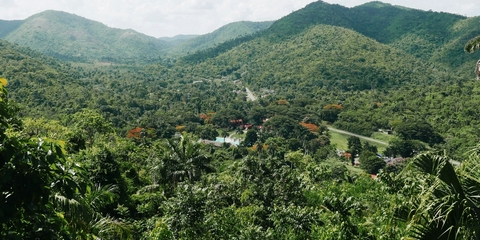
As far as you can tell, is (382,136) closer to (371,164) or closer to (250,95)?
(371,164)

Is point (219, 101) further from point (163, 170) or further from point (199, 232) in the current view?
point (199, 232)

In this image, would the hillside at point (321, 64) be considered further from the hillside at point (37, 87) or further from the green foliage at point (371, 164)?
the hillside at point (37, 87)

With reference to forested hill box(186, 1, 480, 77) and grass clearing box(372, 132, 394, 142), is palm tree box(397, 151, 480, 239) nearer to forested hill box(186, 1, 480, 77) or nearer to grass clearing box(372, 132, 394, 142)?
grass clearing box(372, 132, 394, 142)

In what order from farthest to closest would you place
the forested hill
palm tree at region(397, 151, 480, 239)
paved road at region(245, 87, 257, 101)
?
1. the forested hill
2. paved road at region(245, 87, 257, 101)
3. palm tree at region(397, 151, 480, 239)

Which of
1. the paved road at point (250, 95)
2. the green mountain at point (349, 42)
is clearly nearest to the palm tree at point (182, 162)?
the paved road at point (250, 95)

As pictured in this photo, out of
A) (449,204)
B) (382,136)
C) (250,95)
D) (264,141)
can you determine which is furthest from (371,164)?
(250,95)

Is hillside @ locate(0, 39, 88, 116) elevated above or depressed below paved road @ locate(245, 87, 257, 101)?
above

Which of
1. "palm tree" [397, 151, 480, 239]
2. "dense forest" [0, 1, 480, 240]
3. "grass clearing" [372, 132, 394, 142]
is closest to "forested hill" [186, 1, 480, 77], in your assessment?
"dense forest" [0, 1, 480, 240]

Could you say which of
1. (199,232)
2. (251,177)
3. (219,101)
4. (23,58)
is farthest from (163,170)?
(23,58)

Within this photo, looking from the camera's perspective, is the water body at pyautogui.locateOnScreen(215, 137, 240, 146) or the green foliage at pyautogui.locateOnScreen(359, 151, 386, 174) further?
the water body at pyautogui.locateOnScreen(215, 137, 240, 146)
